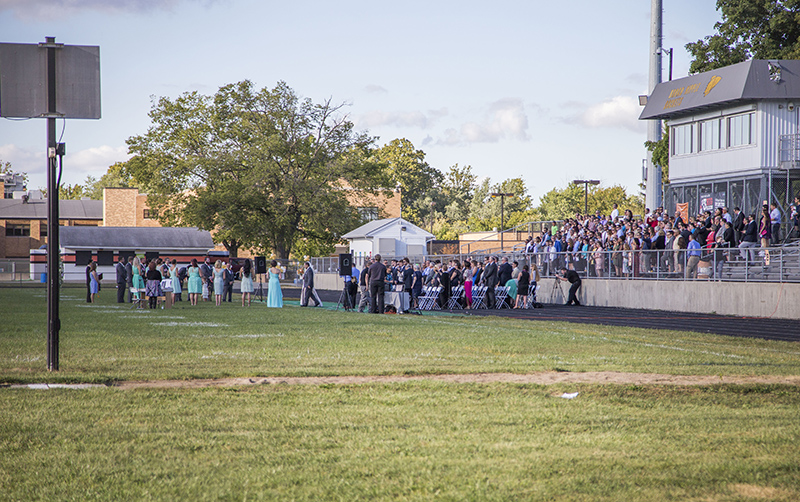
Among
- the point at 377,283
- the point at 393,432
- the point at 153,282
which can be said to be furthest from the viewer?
the point at 153,282

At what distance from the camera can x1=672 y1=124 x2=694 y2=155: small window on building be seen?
130 feet

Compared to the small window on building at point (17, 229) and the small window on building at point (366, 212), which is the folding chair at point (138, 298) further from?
the small window on building at point (17, 229)

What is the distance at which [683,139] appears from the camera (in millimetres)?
40156

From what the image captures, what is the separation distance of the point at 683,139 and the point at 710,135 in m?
1.84

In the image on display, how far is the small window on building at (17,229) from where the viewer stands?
302 ft

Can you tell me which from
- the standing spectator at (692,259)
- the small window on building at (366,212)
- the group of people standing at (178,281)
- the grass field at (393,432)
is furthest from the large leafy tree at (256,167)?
the grass field at (393,432)

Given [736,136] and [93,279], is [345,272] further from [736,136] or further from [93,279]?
[736,136]

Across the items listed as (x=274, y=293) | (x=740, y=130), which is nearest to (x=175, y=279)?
(x=274, y=293)

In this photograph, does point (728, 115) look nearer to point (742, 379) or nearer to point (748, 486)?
point (742, 379)

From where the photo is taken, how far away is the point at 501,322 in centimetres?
2206

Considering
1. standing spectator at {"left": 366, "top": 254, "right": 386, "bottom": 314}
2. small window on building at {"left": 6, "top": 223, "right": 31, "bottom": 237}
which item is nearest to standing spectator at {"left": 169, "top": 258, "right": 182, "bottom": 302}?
standing spectator at {"left": 366, "top": 254, "right": 386, "bottom": 314}

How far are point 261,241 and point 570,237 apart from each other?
108ft

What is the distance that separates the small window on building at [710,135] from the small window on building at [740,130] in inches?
28.0

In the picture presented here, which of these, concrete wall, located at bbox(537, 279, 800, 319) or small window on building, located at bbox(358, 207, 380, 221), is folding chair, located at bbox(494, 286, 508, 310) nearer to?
concrete wall, located at bbox(537, 279, 800, 319)
